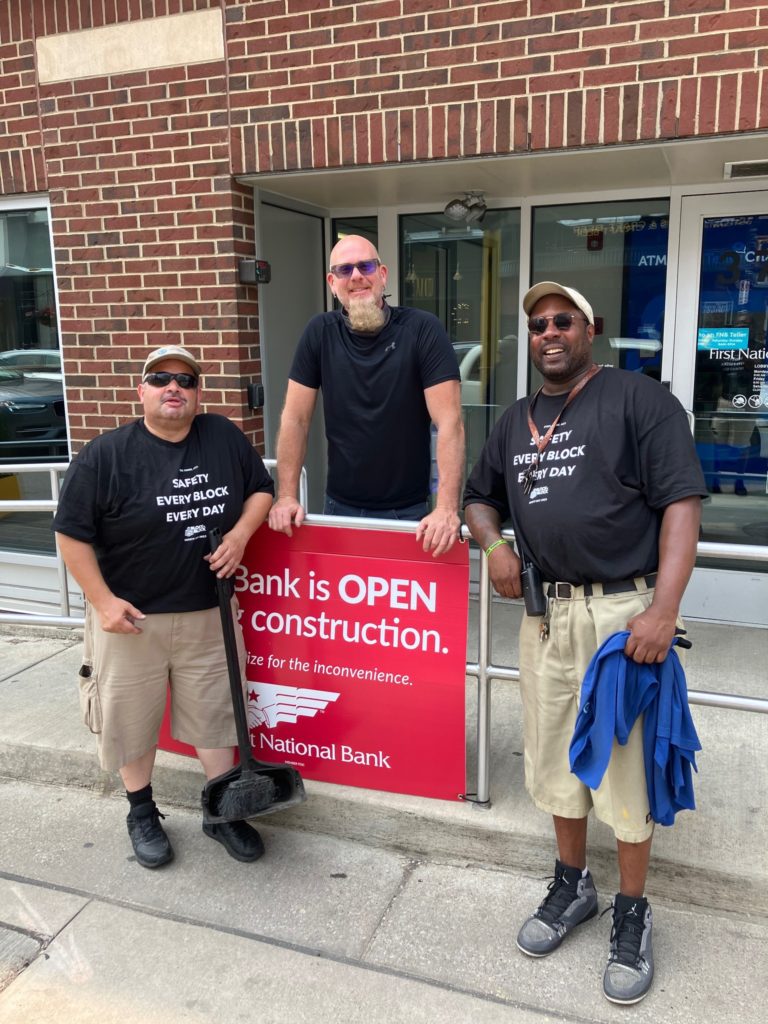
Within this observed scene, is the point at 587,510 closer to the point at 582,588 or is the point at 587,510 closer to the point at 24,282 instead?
the point at 582,588

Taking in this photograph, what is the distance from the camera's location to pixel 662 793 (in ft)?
7.70

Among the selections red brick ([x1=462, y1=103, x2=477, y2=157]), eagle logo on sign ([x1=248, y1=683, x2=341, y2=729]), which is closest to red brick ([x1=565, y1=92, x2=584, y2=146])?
red brick ([x1=462, y1=103, x2=477, y2=157])

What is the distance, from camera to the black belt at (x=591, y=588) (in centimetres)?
237

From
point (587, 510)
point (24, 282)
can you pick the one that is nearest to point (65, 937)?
point (587, 510)

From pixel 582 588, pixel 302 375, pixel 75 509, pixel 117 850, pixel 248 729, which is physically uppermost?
pixel 302 375

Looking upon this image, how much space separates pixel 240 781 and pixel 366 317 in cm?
170

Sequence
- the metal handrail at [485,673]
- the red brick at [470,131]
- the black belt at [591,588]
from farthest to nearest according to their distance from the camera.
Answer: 1. the red brick at [470,131]
2. the metal handrail at [485,673]
3. the black belt at [591,588]

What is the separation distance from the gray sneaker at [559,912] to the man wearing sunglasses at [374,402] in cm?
111

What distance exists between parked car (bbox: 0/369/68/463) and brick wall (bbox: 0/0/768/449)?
1.52ft

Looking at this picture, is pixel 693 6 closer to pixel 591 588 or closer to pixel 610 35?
pixel 610 35

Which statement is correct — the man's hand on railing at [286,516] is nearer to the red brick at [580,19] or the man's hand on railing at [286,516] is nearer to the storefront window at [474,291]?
the red brick at [580,19]

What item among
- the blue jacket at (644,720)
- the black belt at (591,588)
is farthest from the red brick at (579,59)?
the blue jacket at (644,720)

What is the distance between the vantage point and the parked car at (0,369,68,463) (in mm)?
5598

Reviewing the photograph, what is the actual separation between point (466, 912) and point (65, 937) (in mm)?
1293
